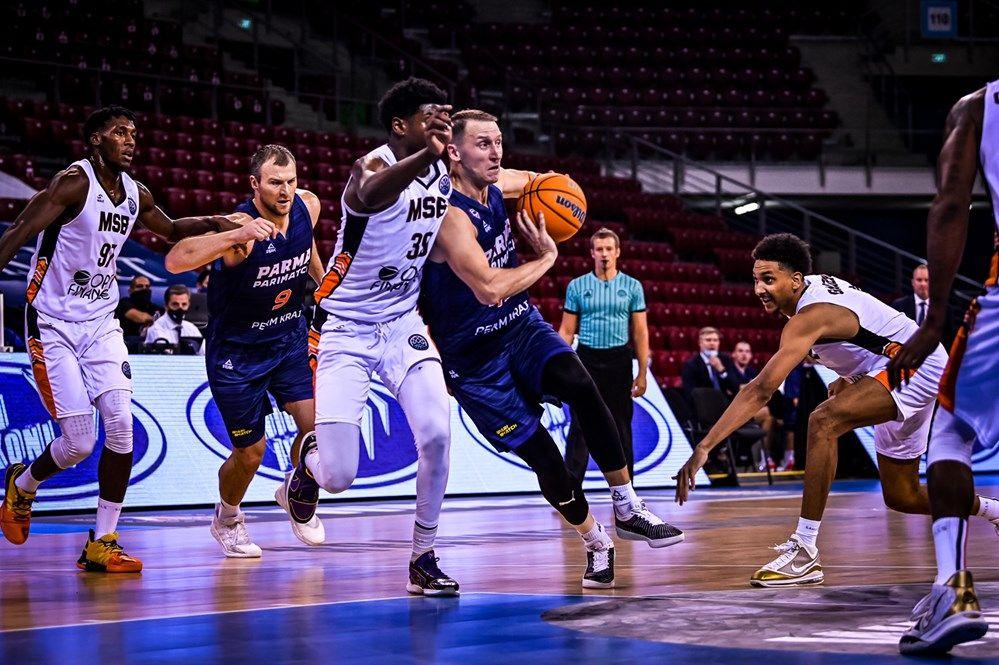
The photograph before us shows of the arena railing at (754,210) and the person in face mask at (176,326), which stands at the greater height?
the arena railing at (754,210)

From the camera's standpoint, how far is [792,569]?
4.95m

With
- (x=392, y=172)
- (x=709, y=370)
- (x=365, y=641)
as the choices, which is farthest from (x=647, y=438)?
(x=365, y=641)

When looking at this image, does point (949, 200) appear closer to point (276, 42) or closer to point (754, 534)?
point (754, 534)

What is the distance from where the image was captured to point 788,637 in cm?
355

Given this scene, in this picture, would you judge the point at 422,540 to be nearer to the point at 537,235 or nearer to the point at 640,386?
the point at 537,235

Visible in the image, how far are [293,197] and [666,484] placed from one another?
6.34 metres

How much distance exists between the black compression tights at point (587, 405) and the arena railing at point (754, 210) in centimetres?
1629

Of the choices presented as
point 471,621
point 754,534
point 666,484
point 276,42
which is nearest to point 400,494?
point 666,484

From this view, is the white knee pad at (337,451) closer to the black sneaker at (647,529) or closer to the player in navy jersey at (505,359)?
the player in navy jersey at (505,359)

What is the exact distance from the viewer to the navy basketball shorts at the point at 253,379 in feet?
21.1

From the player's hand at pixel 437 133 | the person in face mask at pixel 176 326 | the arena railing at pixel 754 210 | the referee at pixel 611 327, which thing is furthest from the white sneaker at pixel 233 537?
the arena railing at pixel 754 210

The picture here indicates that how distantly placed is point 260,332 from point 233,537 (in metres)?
1.05

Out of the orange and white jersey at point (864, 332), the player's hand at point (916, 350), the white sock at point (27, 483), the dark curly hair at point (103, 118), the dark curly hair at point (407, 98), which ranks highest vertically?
the dark curly hair at point (103, 118)

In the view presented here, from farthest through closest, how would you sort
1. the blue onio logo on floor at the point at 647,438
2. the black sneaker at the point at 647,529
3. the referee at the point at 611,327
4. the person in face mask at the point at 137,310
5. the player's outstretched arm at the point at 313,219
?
1. the blue onio logo on floor at the point at 647,438
2. the person in face mask at the point at 137,310
3. the referee at the point at 611,327
4. the player's outstretched arm at the point at 313,219
5. the black sneaker at the point at 647,529
